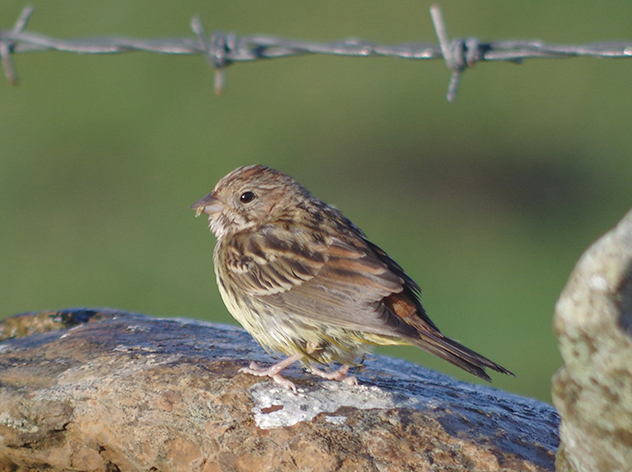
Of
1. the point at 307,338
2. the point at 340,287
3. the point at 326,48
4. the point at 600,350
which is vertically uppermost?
the point at 326,48

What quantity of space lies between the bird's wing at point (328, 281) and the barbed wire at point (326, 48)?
0.86 metres

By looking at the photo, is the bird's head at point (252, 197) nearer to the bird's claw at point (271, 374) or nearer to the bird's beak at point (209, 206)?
the bird's beak at point (209, 206)

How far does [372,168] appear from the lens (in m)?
10.4

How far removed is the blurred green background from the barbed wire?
404 cm

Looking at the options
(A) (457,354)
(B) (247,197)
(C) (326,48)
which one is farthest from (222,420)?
(B) (247,197)

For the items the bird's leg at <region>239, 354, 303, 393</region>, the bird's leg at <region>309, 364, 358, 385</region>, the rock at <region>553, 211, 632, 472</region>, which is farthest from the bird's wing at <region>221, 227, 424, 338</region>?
→ the rock at <region>553, 211, 632, 472</region>

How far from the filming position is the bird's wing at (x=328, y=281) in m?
4.38

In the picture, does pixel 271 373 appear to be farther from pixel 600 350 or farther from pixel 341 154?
pixel 341 154

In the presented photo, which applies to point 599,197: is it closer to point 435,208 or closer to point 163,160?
point 435,208

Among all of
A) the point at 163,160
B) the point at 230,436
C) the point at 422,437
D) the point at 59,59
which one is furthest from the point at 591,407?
the point at 59,59

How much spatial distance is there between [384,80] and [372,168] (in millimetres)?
2013

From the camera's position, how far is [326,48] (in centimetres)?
442

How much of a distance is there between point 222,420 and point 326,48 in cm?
173

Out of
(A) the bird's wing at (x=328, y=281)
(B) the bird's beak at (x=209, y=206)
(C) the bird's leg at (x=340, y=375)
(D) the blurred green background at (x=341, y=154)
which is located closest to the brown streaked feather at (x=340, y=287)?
(A) the bird's wing at (x=328, y=281)
